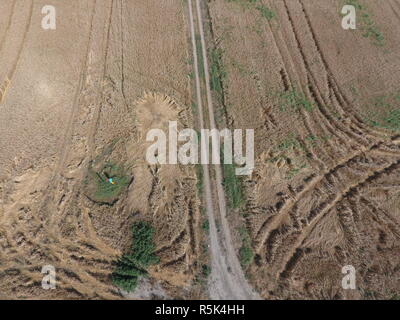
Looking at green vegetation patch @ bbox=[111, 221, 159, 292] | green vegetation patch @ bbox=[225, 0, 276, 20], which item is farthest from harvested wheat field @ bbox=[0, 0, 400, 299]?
green vegetation patch @ bbox=[225, 0, 276, 20]

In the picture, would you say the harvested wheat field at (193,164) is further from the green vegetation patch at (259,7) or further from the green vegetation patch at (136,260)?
the green vegetation patch at (259,7)

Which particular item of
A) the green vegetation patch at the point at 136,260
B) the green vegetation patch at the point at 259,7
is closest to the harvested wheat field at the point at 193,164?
the green vegetation patch at the point at 136,260

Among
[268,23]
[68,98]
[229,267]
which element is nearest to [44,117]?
[68,98]

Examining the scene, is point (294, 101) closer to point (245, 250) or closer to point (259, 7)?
point (245, 250)

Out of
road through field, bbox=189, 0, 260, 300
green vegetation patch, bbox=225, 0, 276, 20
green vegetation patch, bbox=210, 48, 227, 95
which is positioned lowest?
road through field, bbox=189, 0, 260, 300

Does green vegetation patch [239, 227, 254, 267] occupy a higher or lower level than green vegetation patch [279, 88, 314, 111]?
lower

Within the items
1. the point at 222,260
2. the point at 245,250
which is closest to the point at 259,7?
the point at 245,250

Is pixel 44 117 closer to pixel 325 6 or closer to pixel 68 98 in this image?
pixel 68 98

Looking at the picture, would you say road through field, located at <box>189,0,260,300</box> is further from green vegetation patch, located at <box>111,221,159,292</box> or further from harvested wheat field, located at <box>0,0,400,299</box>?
green vegetation patch, located at <box>111,221,159,292</box>
